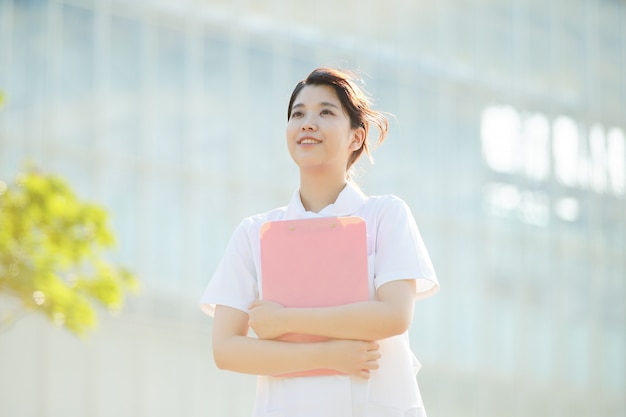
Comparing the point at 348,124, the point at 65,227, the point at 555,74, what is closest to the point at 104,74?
the point at 65,227

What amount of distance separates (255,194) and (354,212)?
10.6 meters

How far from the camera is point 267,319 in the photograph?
1.98m

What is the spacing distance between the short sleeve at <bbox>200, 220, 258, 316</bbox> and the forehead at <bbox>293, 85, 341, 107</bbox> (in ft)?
0.93

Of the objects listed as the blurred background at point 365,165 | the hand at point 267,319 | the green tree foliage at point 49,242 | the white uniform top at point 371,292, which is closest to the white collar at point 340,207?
the white uniform top at point 371,292

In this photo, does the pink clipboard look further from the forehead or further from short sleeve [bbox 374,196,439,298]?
the forehead

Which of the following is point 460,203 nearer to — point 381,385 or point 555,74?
point 555,74

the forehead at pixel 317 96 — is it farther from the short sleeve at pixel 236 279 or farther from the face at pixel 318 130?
the short sleeve at pixel 236 279

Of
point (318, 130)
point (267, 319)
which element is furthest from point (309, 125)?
point (267, 319)

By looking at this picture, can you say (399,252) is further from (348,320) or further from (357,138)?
(357,138)

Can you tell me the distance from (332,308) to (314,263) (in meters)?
0.10

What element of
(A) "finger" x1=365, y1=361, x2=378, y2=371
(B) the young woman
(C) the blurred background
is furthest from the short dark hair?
(C) the blurred background

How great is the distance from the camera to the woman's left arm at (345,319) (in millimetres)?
1946

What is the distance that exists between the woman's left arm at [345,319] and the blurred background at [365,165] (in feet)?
A: 29.4

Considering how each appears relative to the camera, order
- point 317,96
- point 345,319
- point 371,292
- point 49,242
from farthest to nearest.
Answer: point 49,242 < point 317,96 < point 371,292 < point 345,319
